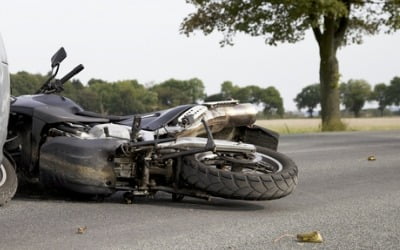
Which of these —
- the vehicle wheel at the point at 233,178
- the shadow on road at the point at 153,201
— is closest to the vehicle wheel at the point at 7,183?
the shadow on road at the point at 153,201

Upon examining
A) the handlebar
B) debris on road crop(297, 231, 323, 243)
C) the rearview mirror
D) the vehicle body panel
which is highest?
the rearview mirror

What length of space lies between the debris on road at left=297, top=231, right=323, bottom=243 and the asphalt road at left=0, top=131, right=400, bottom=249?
5 centimetres

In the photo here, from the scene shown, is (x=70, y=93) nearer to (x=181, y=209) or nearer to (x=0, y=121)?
(x=181, y=209)

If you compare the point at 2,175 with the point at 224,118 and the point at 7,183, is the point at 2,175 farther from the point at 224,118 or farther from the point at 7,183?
the point at 224,118

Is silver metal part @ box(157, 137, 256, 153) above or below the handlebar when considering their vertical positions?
below

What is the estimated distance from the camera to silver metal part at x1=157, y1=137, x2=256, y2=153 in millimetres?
5984

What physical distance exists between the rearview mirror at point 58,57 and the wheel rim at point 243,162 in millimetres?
1495

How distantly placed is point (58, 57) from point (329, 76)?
776 inches

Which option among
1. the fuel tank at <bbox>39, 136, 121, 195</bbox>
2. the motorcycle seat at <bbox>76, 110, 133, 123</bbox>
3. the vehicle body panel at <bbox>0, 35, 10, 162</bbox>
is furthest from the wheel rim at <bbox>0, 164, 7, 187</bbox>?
the vehicle body panel at <bbox>0, 35, 10, 162</bbox>

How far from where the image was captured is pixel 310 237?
4719 mm

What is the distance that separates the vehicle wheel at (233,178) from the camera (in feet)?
19.1

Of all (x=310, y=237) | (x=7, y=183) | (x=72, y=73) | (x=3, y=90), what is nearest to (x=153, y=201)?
(x=7, y=183)

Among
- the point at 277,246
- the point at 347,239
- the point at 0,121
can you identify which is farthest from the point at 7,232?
the point at 347,239

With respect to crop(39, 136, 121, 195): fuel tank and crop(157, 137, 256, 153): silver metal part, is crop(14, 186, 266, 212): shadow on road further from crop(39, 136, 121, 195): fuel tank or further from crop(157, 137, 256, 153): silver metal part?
crop(157, 137, 256, 153): silver metal part
